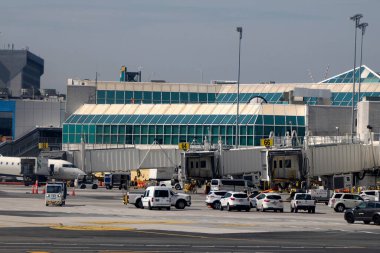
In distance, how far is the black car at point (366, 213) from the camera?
66438mm

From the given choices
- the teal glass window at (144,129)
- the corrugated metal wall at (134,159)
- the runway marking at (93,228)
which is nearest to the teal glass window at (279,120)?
the corrugated metal wall at (134,159)

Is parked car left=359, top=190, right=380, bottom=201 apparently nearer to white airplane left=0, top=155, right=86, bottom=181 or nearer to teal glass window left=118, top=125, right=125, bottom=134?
white airplane left=0, top=155, right=86, bottom=181

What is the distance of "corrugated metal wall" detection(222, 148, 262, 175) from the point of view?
125312 mm

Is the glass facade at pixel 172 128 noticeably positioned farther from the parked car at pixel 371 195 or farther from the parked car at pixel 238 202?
the parked car at pixel 238 202

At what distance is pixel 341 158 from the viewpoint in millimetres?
118625

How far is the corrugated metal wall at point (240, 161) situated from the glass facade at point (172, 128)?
790 inches

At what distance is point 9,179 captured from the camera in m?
154

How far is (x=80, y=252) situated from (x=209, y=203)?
47.6m

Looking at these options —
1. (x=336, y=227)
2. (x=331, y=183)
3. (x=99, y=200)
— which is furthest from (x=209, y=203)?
(x=331, y=183)

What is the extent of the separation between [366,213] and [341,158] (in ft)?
170

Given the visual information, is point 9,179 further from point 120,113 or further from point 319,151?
point 319,151

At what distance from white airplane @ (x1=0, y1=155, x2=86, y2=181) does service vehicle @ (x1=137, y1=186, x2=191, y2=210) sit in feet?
174

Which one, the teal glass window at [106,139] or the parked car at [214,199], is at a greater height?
the teal glass window at [106,139]

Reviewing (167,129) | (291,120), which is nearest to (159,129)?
(167,129)
